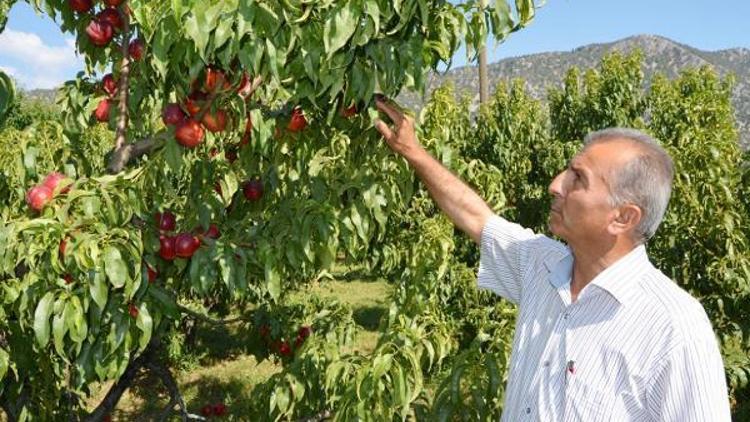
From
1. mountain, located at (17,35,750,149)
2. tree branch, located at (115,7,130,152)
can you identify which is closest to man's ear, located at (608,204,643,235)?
tree branch, located at (115,7,130,152)

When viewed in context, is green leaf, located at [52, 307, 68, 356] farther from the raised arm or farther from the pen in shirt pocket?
the pen in shirt pocket

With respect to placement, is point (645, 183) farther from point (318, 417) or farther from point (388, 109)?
point (318, 417)

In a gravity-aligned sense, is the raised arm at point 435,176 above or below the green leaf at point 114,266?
→ above

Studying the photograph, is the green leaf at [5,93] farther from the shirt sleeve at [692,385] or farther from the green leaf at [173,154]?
the shirt sleeve at [692,385]

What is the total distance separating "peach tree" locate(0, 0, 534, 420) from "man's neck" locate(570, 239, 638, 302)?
542 mm

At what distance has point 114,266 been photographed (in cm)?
160

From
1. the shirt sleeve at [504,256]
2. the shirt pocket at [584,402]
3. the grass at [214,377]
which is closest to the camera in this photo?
the shirt pocket at [584,402]

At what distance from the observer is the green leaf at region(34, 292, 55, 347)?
1625 millimetres

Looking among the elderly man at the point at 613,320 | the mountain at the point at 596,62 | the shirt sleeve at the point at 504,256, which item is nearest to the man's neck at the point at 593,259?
the elderly man at the point at 613,320

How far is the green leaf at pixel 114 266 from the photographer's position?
1.60 m

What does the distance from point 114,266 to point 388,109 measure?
832 millimetres

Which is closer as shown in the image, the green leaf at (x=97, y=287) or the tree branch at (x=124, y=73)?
the green leaf at (x=97, y=287)

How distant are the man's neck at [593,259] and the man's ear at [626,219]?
0.15ft

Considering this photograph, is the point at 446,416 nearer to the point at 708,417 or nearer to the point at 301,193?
the point at 301,193
